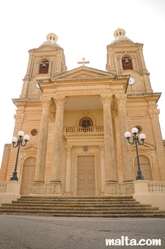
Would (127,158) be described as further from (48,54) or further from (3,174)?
(48,54)

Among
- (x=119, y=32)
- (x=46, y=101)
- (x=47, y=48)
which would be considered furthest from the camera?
(x=119, y=32)

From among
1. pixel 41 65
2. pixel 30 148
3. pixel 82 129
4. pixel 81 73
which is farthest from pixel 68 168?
pixel 41 65

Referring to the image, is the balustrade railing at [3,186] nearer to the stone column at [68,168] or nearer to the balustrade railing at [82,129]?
the stone column at [68,168]

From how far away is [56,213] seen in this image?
8.18 m

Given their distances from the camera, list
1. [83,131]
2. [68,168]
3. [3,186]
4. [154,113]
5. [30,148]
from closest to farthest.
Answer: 1. [3,186]
2. [68,168]
3. [83,131]
4. [30,148]
5. [154,113]

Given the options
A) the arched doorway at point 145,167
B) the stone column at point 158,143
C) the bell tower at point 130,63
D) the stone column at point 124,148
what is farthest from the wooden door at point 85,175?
the bell tower at point 130,63

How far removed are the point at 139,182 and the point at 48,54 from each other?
22.1 m

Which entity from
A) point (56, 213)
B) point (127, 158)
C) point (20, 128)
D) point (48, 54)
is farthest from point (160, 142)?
point (48, 54)

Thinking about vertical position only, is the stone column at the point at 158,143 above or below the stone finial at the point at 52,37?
below

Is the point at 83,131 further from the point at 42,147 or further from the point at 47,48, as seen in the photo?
the point at 47,48

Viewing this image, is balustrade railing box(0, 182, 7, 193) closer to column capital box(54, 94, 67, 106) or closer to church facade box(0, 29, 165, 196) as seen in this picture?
church facade box(0, 29, 165, 196)

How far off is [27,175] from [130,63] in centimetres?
1880

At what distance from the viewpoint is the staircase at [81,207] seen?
7.97 metres

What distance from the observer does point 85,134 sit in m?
17.6
